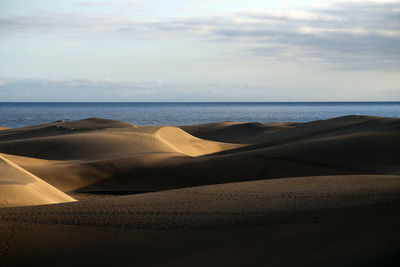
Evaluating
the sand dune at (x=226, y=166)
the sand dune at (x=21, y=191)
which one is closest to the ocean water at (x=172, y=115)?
the sand dune at (x=226, y=166)

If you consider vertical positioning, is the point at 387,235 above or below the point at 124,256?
above

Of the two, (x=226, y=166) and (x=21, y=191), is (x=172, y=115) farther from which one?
(x=21, y=191)

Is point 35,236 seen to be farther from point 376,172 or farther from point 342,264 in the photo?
point 376,172

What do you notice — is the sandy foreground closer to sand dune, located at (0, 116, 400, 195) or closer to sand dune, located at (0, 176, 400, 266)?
sand dune, located at (0, 176, 400, 266)

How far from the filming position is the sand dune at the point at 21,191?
5.12 m

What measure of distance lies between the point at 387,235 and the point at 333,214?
691 millimetres

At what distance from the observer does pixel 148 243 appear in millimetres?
3545

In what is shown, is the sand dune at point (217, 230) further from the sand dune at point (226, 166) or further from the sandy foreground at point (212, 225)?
the sand dune at point (226, 166)

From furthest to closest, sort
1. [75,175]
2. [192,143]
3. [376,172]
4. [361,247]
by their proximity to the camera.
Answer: [192,143], [75,175], [376,172], [361,247]

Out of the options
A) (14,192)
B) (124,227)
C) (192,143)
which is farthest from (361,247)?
(192,143)

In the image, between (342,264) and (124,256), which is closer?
(342,264)

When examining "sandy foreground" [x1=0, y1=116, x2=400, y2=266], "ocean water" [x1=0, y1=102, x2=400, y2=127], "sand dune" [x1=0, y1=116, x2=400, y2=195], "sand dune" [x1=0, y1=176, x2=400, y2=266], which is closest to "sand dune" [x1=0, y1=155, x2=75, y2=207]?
"sandy foreground" [x1=0, y1=116, x2=400, y2=266]

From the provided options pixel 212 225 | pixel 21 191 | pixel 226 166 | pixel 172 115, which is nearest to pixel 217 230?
pixel 212 225

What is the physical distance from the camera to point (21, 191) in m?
5.41
